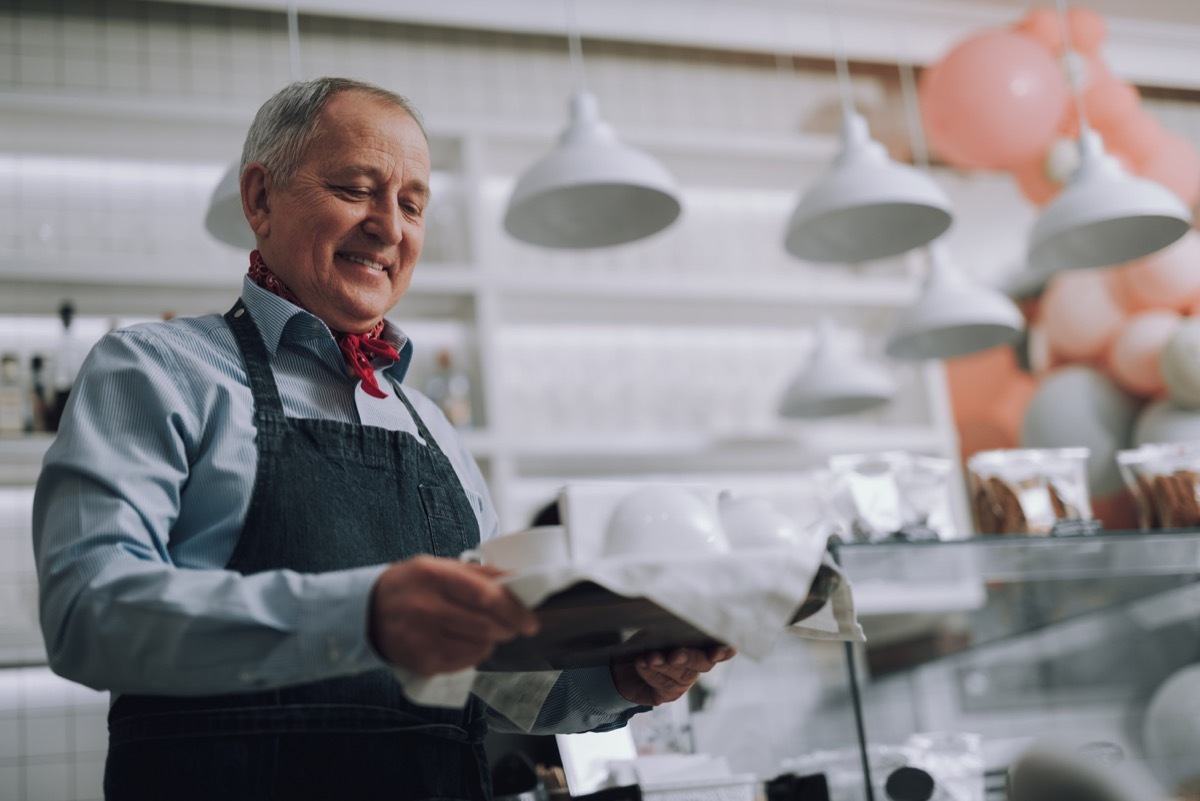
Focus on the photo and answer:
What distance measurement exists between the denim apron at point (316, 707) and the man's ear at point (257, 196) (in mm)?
104

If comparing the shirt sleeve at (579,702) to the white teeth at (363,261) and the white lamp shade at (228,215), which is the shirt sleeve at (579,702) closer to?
the white teeth at (363,261)

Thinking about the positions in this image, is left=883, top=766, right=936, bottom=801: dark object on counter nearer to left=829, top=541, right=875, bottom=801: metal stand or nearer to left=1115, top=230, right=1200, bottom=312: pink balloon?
left=829, top=541, right=875, bottom=801: metal stand

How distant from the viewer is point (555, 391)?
439 centimetres

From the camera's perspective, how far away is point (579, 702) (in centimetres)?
127

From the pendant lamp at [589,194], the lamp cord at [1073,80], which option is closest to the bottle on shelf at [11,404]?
the pendant lamp at [589,194]

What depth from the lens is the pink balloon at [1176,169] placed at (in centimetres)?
420

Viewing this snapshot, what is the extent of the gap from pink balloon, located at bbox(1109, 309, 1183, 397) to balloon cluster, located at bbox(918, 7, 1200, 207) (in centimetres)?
49

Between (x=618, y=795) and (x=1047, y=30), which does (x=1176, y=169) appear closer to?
(x=1047, y=30)

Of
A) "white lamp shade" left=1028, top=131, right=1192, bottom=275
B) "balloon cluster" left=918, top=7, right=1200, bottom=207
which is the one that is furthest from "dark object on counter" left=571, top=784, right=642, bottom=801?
"balloon cluster" left=918, top=7, right=1200, bottom=207

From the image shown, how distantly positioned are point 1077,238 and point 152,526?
2501mm

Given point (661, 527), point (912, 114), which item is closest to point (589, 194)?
point (661, 527)

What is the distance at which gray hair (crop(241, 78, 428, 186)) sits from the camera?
4.17 ft

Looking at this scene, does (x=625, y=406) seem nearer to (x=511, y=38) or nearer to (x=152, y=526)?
(x=511, y=38)

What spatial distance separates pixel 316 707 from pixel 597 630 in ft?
0.90
